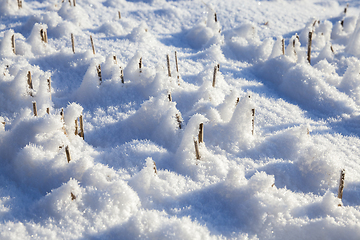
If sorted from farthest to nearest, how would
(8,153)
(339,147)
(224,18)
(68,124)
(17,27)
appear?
(224,18) → (17,27) → (339,147) → (68,124) → (8,153)

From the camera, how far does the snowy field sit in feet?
3.70

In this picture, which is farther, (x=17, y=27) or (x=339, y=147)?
(x=17, y=27)

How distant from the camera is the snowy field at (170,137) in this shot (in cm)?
113

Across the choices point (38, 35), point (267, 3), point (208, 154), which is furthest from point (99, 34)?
point (267, 3)

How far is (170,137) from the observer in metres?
1.63

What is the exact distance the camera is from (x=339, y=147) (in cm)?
175

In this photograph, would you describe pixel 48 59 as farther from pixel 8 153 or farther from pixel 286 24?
pixel 286 24

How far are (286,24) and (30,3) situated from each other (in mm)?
3431

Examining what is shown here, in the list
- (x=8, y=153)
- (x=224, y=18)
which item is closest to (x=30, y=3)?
(x=224, y=18)

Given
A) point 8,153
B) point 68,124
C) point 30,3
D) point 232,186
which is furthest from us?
point 30,3

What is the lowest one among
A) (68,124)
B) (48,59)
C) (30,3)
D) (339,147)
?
(339,147)

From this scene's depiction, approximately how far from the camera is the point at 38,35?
7.66 ft

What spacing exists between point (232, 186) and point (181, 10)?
3.15 metres

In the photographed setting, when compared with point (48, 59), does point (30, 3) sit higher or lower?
higher
